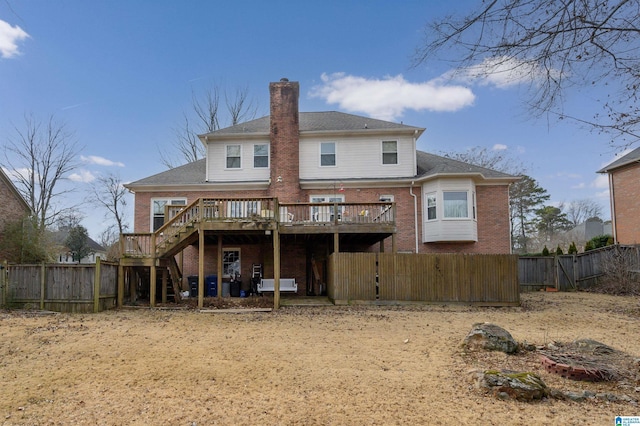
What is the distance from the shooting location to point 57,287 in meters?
12.7

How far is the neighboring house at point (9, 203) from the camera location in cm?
1825

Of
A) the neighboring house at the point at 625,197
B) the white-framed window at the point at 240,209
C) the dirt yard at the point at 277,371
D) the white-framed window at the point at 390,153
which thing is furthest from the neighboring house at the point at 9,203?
the neighboring house at the point at 625,197

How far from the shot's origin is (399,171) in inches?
708

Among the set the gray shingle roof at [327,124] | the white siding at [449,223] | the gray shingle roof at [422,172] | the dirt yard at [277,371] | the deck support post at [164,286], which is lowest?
the dirt yard at [277,371]

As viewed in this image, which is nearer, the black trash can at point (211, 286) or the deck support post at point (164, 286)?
the deck support post at point (164, 286)

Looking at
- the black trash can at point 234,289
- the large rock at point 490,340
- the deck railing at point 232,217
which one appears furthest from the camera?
the black trash can at point 234,289

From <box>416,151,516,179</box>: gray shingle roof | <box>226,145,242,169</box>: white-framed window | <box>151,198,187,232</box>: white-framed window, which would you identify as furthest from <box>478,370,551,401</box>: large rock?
<box>151,198,187,232</box>: white-framed window

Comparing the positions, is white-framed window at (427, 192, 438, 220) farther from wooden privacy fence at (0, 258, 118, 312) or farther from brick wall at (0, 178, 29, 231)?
brick wall at (0, 178, 29, 231)

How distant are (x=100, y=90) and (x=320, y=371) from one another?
1754cm

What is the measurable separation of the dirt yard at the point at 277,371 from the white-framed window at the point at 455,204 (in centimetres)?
647

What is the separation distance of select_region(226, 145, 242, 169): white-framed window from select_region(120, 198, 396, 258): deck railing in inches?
153

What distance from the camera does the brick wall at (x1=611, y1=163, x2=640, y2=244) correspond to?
20.1 m

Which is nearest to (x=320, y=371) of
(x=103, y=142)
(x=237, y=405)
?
(x=237, y=405)

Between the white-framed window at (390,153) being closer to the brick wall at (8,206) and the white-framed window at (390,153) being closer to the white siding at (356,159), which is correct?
the white siding at (356,159)
